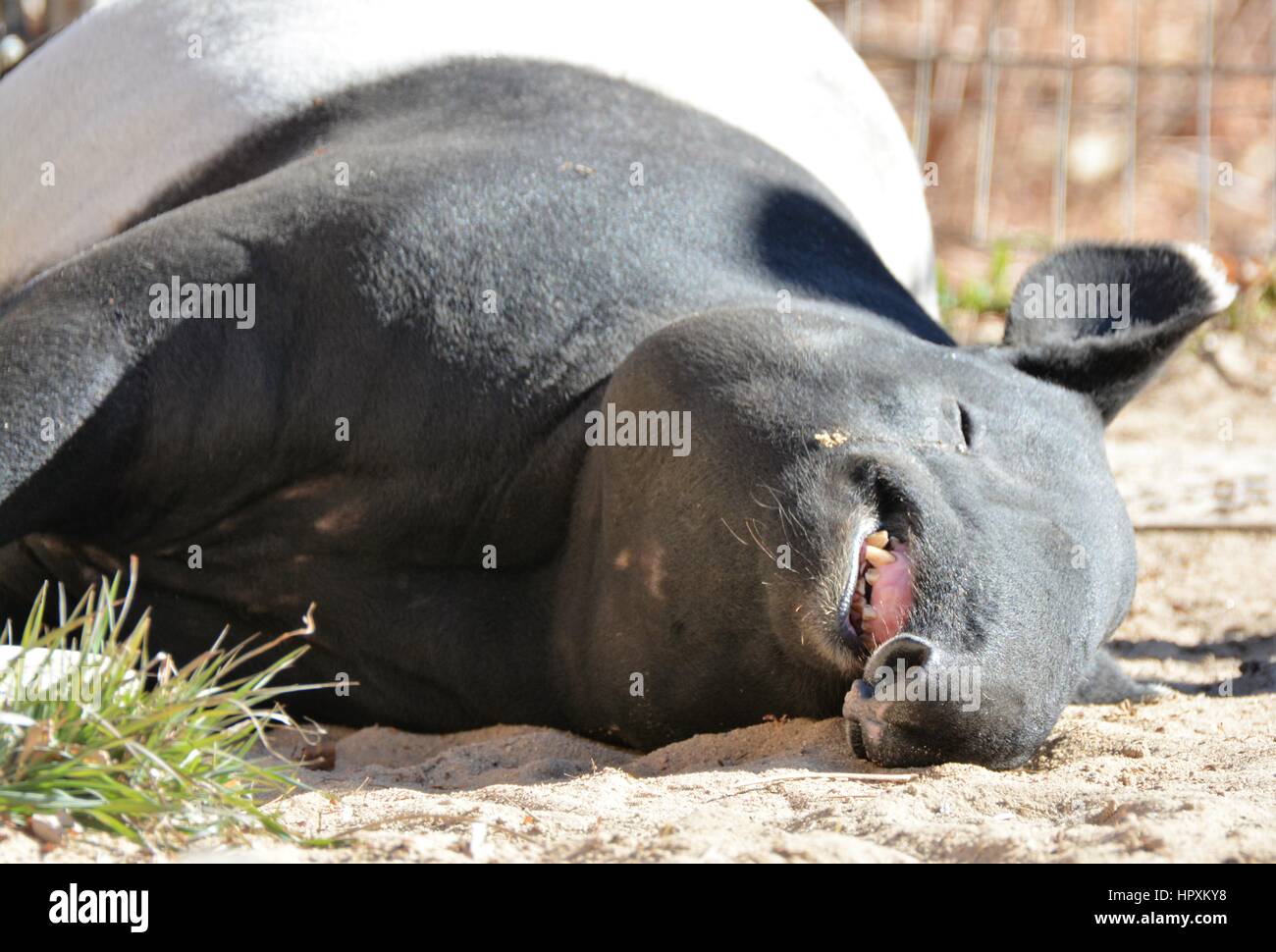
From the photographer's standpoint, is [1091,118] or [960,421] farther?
[1091,118]

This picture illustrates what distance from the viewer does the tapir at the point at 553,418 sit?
2.75m

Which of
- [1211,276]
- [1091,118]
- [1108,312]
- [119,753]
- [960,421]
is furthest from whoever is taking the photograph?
[1091,118]

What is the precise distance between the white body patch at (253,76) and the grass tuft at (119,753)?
1.70 m

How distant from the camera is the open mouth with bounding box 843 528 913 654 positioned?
8.76 ft

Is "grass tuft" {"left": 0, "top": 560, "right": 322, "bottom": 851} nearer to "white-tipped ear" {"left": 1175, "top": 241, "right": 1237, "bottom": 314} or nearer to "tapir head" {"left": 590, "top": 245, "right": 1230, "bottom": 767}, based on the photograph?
"tapir head" {"left": 590, "top": 245, "right": 1230, "bottom": 767}

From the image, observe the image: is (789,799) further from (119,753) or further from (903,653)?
(119,753)

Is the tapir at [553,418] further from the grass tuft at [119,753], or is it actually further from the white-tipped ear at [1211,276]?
the grass tuft at [119,753]

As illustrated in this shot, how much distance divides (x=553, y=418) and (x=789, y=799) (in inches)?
38.2

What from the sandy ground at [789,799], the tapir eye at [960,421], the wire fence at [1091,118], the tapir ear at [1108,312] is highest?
the wire fence at [1091,118]

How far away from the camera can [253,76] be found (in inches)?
150

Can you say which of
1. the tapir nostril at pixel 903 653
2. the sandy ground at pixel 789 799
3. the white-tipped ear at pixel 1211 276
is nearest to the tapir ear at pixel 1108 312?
the white-tipped ear at pixel 1211 276

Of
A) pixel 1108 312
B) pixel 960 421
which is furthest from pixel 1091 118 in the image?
pixel 960 421

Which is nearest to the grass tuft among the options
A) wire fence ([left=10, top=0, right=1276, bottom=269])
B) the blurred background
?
the blurred background
